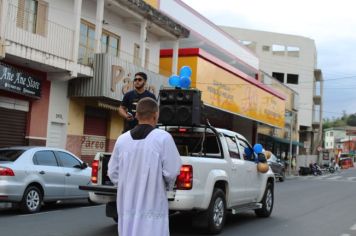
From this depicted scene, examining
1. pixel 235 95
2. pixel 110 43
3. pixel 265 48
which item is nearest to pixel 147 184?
pixel 110 43

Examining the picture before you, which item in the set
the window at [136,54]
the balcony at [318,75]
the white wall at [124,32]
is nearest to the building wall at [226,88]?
the white wall at [124,32]

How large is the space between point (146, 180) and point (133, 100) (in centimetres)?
467

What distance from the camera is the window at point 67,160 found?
1225cm

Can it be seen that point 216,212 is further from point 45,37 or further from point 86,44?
point 86,44

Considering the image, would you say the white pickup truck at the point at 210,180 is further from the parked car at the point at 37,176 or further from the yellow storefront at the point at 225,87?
the yellow storefront at the point at 225,87

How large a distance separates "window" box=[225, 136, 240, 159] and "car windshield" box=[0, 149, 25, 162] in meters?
4.49

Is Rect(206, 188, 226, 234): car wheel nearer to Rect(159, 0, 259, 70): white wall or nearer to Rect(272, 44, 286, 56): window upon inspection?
Rect(159, 0, 259, 70): white wall

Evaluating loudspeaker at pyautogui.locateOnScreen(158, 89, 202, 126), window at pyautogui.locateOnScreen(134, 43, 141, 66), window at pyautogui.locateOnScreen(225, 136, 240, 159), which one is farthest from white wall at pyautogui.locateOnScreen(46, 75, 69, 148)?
window at pyautogui.locateOnScreen(225, 136, 240, 159)

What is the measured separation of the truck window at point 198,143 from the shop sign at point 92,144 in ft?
36.7

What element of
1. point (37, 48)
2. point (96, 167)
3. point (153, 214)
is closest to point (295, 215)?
point (96, 167)

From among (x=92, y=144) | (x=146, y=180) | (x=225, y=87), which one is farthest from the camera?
(x=225, y=87)

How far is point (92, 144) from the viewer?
21.0 metres

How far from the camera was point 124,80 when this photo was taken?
20.1 metres

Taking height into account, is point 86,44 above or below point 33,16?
below
